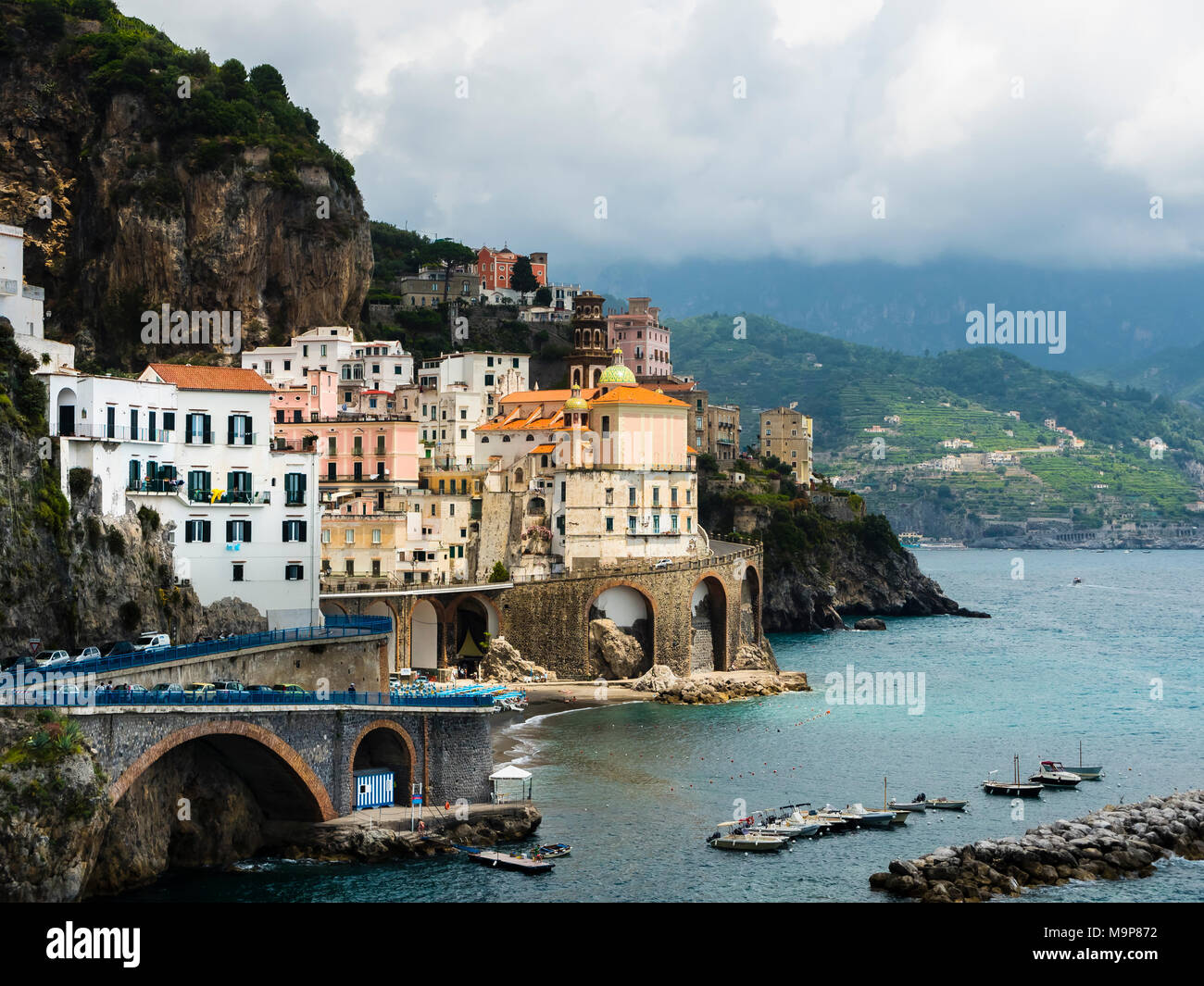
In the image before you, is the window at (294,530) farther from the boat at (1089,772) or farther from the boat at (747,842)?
the boat at (1089,772)

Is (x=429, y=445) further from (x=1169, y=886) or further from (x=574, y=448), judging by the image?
(x=1169, y=886)

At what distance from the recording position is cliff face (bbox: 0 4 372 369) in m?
103

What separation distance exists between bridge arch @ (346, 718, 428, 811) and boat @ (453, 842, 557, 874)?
3.92 m

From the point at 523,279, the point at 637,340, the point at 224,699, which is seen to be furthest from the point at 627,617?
the point at 523,279

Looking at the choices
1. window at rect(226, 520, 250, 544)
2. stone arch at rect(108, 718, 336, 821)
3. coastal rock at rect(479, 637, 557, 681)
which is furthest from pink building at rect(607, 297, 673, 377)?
stone arch at rect(108, 718, 336, 821)

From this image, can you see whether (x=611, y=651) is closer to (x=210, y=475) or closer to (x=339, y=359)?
(x=339, y=359)

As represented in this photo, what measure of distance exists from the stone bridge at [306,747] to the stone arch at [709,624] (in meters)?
42.3

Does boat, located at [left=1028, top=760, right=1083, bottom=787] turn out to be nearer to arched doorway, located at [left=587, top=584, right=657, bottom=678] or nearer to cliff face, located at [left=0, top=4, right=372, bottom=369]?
arched doorway, located at [left=587, top=584, right=657, bottom=678]

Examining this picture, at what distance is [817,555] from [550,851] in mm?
92414

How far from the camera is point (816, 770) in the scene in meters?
68.1

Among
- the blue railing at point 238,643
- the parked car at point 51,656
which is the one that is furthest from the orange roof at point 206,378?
the parked car at point 51,656

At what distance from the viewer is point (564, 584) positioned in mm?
91625

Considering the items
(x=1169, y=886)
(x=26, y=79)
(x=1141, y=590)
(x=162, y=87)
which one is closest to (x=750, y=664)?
(x=1169, y=886)

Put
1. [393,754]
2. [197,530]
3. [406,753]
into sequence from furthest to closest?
[197,530] < [393,754] < [406,753]
